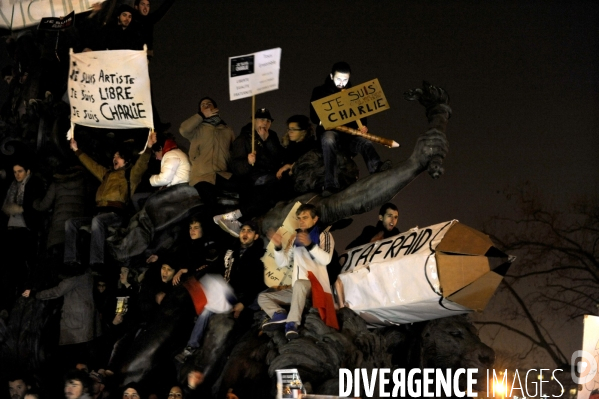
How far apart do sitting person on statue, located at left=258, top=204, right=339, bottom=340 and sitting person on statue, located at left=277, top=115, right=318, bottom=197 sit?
85.1 inches

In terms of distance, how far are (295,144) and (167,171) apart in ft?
6.30

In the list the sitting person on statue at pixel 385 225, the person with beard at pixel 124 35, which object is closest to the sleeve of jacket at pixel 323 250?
the sitting person on statue at pixel 385 225

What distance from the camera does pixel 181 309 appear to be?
43.4ft

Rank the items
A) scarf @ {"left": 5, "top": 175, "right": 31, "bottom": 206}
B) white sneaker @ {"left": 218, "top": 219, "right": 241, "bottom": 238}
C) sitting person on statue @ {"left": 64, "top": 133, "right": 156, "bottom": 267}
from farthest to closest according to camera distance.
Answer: scarf @ {"left": 5, "top": 175, "right": 31, "bottom": 206} → sitting person on statue @ {"left": 64, "top": 133, "right": 156, "bottom": 267} → white sneaker @ {"left": 218, "top": 219, "right": 241, "bottom": 238}

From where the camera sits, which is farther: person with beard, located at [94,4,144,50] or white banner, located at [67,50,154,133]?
person with beard, located at [94,4,144,50]

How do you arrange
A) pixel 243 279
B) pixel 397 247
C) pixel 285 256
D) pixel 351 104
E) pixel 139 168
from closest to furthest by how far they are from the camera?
1. pixel 397 247
2. pixel 285 256
3. pixel 243 279
4. pixel 351 104
5. pixel 139 168

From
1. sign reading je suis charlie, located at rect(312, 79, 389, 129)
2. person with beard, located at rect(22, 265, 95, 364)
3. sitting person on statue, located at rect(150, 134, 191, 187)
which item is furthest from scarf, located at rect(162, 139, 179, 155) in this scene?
sign reading je suis charlie, located at rect(312, 79, 389, 129)

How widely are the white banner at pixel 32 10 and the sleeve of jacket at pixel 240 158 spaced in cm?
567

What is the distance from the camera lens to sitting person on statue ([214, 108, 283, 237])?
13.4 metres

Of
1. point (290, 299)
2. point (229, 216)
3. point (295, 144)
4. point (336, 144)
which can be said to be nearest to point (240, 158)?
point (295, 144)

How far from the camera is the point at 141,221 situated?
573 inches

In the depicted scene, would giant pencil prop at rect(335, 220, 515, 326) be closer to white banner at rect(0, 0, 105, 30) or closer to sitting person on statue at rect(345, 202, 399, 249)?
sitting person on statue at rect(345, 202, 399, 249)

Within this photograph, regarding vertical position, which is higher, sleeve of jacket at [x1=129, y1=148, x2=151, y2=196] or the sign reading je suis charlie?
the sign reading je suis charlie

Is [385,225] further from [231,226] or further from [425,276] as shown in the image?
[231,226]
